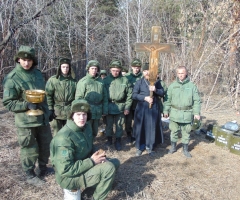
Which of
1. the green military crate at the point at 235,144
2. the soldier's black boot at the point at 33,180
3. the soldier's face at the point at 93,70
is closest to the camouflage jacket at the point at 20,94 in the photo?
the soldier's black boot at the point at 33,180

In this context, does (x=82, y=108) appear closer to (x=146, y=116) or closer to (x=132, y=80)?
(x=146, y=116)

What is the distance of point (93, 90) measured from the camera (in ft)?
13.9

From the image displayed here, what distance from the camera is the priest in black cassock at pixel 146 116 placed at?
4430 mm

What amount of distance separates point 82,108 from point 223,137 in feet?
12.4

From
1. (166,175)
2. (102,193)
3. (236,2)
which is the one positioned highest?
(236,2)

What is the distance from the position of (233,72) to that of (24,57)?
8.08 m

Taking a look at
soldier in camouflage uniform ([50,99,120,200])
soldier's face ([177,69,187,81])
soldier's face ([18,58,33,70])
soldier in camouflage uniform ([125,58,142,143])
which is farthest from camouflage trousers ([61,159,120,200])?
soldier in camouflage uniform ([125,58,142,143])

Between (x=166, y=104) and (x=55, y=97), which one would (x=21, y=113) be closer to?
(x=55, y=97)

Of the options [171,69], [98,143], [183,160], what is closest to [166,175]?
[183,160]

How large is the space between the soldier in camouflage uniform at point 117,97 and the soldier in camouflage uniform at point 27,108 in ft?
5.52

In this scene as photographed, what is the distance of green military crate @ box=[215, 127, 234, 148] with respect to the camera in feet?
16.5

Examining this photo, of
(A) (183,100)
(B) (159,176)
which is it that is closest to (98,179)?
(B) (159,176)

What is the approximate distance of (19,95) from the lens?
10.0ft

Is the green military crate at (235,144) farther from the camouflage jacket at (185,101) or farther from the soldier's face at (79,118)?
the soldier's face at (79,118)
